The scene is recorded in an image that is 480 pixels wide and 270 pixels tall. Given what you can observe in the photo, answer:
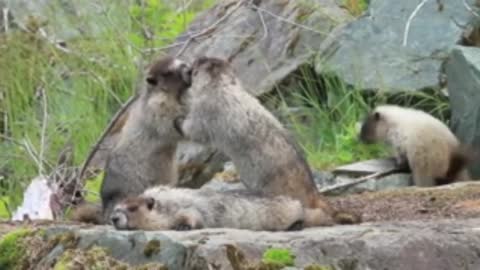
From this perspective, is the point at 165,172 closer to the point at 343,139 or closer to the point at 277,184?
the point at 277,184

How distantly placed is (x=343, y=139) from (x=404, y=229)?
588 cm

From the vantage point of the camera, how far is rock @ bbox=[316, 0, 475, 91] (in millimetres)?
13383

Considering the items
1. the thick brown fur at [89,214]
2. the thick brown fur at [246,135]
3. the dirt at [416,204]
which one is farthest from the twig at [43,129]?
the thick brown fur at [246,135]

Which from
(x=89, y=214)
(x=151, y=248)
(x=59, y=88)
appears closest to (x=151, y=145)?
(x=89, y=214)

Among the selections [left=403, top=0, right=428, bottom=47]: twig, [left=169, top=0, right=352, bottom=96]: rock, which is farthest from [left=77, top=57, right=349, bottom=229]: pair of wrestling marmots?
[left=403, top=0, right=428, bottom=47]: twig

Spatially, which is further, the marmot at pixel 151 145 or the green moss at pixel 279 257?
the marmot at pixel 151 145

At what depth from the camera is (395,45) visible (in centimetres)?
1363

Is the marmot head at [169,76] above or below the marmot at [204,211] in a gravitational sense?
above

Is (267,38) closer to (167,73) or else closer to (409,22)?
(409,22)

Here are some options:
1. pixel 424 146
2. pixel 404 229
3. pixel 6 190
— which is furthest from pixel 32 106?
pixel 404 229

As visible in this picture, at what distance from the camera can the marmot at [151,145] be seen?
9609mm

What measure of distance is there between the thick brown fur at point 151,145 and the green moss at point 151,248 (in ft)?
8.94

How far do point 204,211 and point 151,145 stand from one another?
2245 millimetres

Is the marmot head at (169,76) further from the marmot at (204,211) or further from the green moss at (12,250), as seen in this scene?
the green moss at (12,250)
